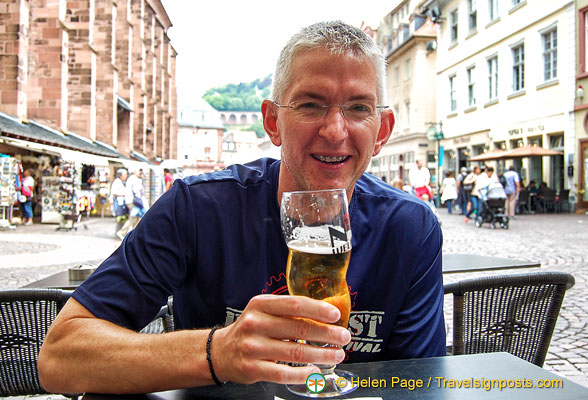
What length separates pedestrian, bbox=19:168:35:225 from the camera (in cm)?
1639

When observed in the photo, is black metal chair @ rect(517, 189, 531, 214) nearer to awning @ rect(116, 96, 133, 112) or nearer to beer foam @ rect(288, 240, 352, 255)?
beer foam @ rect(288, 240, 352, 255)

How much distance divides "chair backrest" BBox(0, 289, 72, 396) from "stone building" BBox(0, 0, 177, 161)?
759 inches

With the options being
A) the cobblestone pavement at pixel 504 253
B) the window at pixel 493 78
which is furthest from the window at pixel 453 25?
the cobblestone pavement at pixel 504 253

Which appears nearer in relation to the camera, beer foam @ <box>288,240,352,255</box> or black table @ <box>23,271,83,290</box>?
beer foam @ <box>288,240,352,255</box>

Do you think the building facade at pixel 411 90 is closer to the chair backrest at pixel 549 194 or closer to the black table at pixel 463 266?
the chair backrest at pixel 549 194

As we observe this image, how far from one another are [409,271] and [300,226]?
67 cm

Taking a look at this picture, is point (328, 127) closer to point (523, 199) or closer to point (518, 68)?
point (523, 199)

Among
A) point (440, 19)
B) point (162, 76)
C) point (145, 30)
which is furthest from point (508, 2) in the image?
point (162, 76)

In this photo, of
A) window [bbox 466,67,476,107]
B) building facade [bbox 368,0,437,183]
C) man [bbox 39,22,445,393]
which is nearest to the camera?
man [bbox 39,22,445,393]

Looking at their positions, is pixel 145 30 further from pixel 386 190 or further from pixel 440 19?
pixel 386 190

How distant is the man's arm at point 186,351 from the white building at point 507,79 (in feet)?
67.8

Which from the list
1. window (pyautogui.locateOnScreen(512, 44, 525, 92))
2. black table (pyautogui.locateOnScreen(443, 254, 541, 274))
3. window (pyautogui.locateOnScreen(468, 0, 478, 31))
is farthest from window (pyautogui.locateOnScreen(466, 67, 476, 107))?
black table (pyautogui.locateOnScreen(443, 254, 541, 274))

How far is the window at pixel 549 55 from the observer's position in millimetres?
20094

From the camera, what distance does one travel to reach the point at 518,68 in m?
22.7
